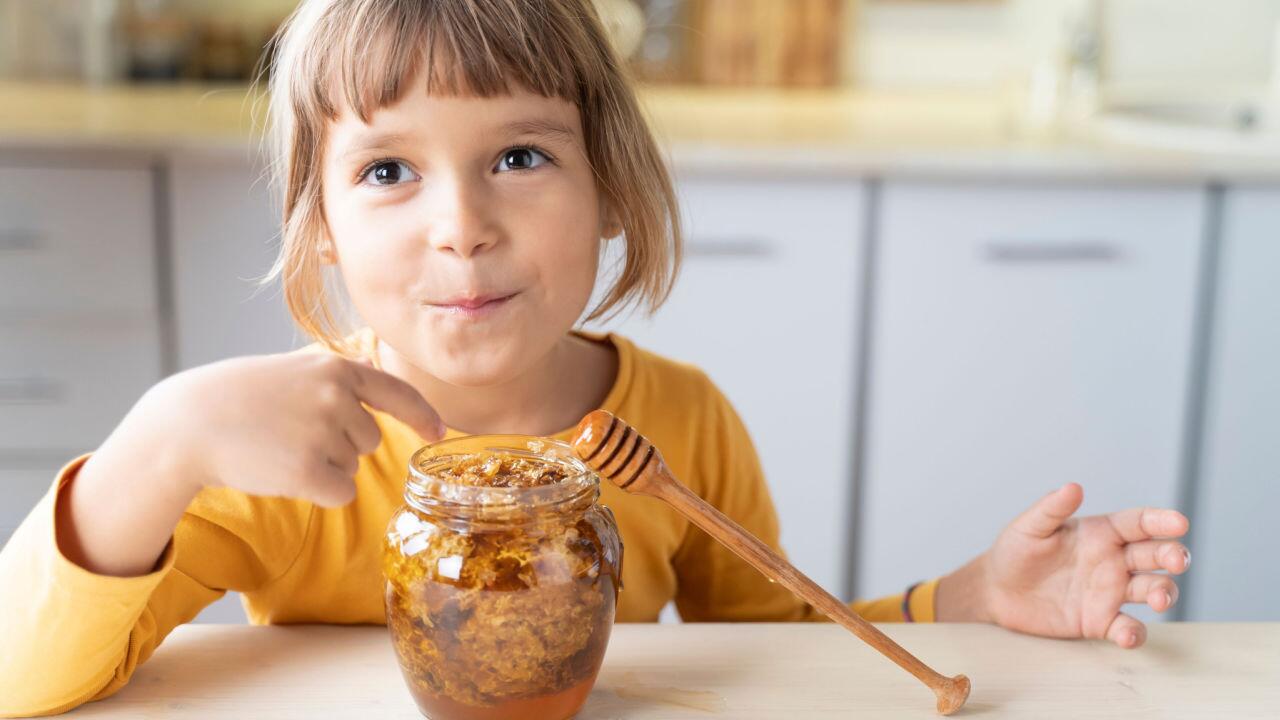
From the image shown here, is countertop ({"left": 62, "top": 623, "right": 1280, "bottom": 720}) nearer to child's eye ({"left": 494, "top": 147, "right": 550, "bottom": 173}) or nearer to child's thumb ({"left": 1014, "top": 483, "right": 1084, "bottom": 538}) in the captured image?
child's thumb ({"left": 1014, "top": 483, "right": 1084, "bottom": 538})

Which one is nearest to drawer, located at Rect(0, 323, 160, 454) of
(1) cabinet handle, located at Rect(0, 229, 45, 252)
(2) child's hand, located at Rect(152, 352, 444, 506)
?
(1) cabinet handle, located at Rect(0, 229, 45, 252)

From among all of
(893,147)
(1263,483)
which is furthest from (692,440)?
(1263,483)

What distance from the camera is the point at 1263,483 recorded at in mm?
2045

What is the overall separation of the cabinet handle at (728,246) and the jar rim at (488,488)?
1.28 m

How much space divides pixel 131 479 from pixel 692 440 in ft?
1.58

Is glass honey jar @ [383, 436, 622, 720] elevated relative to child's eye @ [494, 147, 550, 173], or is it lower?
lower

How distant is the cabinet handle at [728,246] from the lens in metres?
1.92

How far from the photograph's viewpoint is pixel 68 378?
194cm

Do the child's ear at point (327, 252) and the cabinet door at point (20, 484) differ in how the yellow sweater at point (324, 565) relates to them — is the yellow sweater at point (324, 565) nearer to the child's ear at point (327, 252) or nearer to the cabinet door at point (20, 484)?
the child's ear at point (327, 252)

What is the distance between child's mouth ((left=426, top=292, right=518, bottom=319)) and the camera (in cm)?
79

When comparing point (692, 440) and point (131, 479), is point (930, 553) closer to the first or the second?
point (692, 440)

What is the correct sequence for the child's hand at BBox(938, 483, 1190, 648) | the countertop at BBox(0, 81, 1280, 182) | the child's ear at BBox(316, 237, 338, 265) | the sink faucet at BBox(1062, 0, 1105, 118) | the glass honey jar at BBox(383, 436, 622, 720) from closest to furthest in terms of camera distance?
1. the glass honey jar at BBox(383, 436, 622, 720)
2. the child's hand at BBox(938, 483, 1190, 648)
3. the child's ear at BBox(316, 237, 338, 265)
4. the countertop at BBox(0, 81, 1280, 182)
5. the sink faucet at BBox(1062, 0, 1105, 118)

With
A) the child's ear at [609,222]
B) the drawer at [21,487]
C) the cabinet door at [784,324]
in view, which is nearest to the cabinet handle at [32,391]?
the drawer at [21,487]

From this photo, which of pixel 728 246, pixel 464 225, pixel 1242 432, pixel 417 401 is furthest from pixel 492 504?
pixel 1242 432
